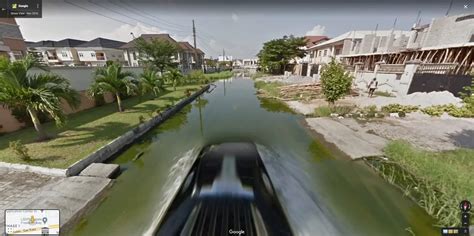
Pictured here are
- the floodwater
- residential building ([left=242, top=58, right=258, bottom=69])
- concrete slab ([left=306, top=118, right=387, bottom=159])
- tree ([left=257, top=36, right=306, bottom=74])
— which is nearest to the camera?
the floodwater

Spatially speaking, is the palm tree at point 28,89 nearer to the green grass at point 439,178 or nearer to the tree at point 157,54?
the green grass at point 439,178

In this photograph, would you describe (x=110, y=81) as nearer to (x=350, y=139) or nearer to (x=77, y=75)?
(x=77, y=75)

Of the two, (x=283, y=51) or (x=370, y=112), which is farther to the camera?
(x=283, y=51)

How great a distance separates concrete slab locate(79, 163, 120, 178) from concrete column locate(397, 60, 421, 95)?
55.1 ft

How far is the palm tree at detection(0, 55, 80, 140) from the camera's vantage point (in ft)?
18.8

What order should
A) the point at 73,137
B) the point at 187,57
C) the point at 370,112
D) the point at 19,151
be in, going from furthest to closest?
the point at 187,57 < the point at 370,112 < the point at 73,137 < the point at 19,151

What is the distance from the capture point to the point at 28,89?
5.92 meters

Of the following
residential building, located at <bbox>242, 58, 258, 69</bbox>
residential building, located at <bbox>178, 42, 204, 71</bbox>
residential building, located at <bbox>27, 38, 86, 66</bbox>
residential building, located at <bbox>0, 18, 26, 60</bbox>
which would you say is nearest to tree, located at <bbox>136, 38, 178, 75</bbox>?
residential building, located at <bbox>0, 18, 26, 60</bbox>

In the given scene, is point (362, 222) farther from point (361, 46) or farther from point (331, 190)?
point (361, 46)

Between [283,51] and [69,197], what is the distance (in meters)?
37.4

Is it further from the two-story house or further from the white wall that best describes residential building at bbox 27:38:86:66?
the two-story house

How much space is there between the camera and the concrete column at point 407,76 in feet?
40.2

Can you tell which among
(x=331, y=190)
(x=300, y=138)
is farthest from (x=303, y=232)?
(x=300, y=138)

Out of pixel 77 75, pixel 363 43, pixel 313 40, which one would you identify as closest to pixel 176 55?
pixel 77 75
